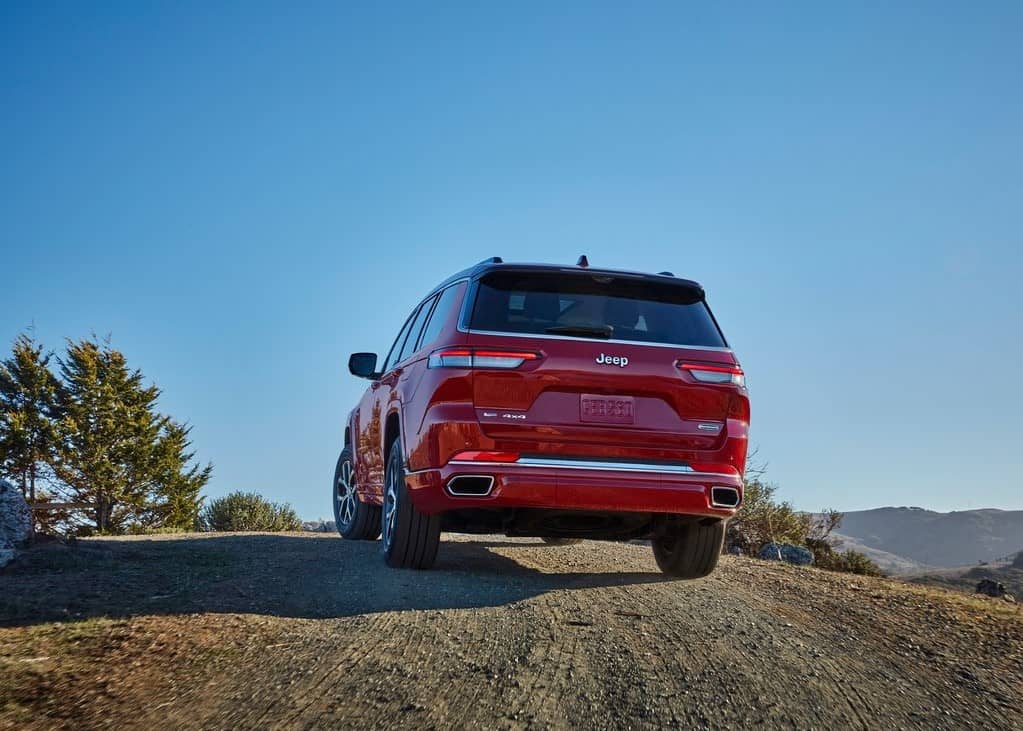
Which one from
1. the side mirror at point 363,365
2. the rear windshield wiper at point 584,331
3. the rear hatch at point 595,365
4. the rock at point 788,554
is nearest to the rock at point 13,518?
the side mirror at point 363,365

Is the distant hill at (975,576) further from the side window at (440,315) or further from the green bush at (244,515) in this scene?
the green bush at (244,515)

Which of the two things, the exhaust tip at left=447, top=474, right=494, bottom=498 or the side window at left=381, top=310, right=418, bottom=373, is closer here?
the exhaust tip at left=447, top=474, right=494, bottom=498

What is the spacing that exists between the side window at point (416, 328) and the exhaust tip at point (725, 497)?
94.9 inches

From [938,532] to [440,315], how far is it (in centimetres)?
10388

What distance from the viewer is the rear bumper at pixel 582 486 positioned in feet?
17.2

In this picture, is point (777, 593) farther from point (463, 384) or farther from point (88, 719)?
point (88, 719)

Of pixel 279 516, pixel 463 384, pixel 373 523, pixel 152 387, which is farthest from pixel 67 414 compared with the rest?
pixel 463 384

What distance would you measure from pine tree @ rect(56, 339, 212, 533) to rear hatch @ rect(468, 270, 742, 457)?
34536 millimetres

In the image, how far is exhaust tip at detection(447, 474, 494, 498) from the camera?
5246mm

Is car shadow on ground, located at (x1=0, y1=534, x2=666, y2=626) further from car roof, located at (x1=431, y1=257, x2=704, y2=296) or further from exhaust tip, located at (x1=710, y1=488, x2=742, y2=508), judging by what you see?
car roof, located at (x1=431, y1=257, x2=704, y2=296)

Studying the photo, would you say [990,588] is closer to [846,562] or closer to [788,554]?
[846,562]

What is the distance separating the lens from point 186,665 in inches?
138

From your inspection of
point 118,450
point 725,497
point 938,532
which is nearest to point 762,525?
point 725,497

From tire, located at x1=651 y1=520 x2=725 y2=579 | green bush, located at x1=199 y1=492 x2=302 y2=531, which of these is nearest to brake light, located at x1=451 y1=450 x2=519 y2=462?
tire, located at x1=651 y1=520 x2=725 y2=579
